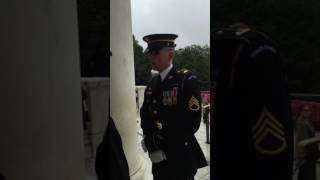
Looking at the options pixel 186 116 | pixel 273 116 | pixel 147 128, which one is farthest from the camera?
pixel 147 128

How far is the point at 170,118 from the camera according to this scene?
176cm

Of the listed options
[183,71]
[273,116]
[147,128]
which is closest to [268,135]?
[273,116]

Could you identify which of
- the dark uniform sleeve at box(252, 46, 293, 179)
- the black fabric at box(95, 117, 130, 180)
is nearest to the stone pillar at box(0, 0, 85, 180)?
the black fabric at box(95, 117, 130, 180)

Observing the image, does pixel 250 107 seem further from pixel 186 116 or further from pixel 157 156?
pixel 157 156

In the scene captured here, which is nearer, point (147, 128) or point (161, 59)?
point (161, 59)

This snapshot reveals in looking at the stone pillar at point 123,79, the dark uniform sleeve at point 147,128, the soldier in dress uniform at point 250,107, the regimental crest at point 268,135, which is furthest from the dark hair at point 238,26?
the dark uniform sleeve at point 147,128

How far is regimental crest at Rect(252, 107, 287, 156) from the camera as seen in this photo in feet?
3.74

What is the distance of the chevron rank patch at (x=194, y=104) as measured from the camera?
1.63 meters

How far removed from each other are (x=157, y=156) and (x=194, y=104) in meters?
0.31

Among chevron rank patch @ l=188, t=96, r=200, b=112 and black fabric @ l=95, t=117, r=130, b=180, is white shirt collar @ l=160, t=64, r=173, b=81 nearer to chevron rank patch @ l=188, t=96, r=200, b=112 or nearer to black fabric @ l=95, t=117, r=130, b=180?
chevron rank patch @ l=188, t=96, r=200, b=112

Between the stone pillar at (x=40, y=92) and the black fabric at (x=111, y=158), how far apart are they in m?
0.07

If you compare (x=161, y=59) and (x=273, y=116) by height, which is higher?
(x=161, y=59)

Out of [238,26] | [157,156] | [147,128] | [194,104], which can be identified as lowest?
[157,156]

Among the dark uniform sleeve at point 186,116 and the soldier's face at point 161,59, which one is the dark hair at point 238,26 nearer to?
the dark uniform sleeve at point 186,116
